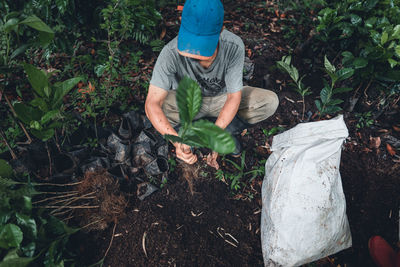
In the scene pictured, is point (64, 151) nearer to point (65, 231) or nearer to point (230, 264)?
point (65, 231)

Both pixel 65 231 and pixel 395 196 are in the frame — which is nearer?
pixel 65 231

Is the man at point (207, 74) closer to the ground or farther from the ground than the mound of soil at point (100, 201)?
farther from the ground

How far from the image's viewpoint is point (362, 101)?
226 cm

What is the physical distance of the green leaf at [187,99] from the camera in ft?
2.10

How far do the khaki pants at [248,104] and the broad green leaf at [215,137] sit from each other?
142cm

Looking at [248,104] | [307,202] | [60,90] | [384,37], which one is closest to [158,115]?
[60,90]

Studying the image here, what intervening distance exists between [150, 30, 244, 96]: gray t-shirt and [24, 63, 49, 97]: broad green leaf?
0.71m

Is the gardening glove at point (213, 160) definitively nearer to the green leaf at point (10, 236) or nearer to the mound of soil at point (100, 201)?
the mound of soil at point (100, 201)

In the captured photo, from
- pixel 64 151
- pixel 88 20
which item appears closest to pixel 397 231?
pixel 64 151

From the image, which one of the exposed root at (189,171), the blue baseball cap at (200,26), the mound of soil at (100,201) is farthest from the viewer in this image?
the exposed root at (189,171)

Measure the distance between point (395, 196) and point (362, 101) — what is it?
90 cm

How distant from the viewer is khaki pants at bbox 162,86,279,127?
2086 millimetres

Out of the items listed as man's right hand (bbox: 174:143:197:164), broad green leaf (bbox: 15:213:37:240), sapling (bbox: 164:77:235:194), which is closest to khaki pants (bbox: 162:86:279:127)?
man's right hand (bbox: 174:143:197:164)

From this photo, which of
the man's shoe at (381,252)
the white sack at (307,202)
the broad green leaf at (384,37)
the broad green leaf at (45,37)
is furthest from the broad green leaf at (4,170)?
the broad green leaf at (384,37)
